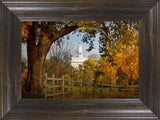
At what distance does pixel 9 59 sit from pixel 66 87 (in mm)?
542

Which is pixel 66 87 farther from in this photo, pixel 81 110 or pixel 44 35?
pixel 44 35

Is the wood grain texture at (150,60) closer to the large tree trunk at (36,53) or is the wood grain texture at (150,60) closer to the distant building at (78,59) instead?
the distant building at (78,59)

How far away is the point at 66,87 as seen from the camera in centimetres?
164

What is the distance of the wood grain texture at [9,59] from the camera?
1.41 meters

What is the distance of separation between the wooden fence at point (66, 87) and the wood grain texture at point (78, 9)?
532 mm

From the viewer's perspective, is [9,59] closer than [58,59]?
Yes

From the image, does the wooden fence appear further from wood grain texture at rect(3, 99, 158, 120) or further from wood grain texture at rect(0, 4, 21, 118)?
wood grain texture at rect(0, 4, 21, 118)

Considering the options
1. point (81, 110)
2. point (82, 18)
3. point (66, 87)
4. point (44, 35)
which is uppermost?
point (82, 18)

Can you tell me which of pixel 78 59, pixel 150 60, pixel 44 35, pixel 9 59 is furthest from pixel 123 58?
pixel 9 59

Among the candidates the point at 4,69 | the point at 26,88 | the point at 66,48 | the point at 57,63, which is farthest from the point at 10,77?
the point at 66,48

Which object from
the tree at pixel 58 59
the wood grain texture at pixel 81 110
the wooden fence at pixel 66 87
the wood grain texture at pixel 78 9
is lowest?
the wood grain texture at pixel 81 110

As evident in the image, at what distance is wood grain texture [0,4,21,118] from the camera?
1410 mm

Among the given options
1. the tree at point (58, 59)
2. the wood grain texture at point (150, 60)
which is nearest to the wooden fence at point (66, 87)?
the tree at point (58, 59)

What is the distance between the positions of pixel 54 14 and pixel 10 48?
457mm
